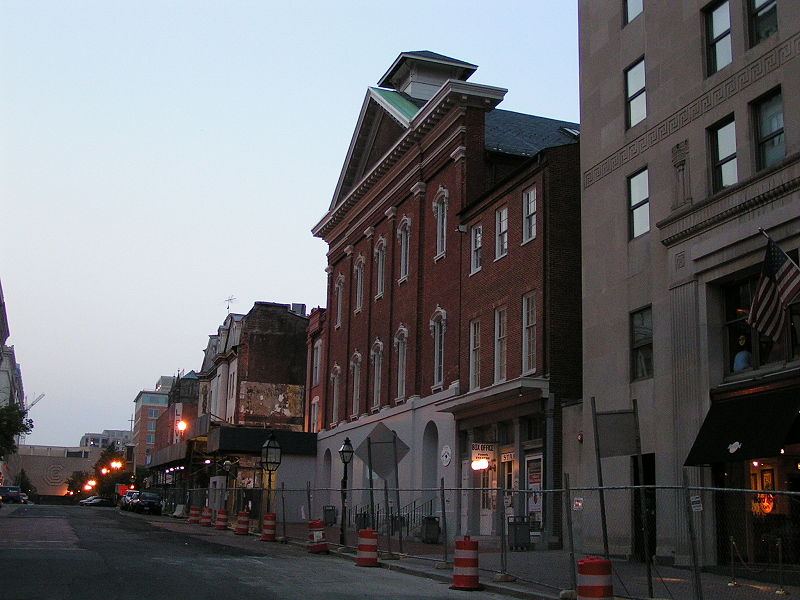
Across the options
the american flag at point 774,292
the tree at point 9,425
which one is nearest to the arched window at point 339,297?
the tree at point 9,425

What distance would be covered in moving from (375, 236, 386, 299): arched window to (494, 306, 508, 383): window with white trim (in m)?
11.8

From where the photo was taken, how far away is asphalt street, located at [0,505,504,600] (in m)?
15.0

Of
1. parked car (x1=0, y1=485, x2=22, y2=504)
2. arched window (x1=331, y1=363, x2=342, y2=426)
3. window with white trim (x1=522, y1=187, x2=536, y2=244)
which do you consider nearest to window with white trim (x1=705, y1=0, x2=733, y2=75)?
window with white trim (x1=522, y1=187, x2=536, y2=244)

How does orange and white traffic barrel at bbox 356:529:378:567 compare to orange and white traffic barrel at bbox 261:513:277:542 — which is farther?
orange and white traffic barrel at bbox 261:513:277:542

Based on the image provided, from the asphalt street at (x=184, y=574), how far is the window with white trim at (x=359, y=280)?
65.3 ft

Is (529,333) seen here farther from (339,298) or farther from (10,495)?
(10,495)

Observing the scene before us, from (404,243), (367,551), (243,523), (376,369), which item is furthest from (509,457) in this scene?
(376,369)

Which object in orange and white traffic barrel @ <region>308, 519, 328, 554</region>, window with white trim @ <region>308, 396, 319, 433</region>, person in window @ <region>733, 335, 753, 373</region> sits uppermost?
window with white trim @ <region>308, 396, 319, 433</region>

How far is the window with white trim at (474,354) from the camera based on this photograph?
108 feet

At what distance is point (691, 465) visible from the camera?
19969 millimetres

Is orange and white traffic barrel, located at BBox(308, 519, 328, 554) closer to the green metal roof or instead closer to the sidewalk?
the sidewalk

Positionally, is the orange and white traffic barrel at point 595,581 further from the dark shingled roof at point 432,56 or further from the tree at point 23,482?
the tree at point 23,482

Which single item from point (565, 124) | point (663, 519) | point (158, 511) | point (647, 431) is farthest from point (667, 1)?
point (158, 511)

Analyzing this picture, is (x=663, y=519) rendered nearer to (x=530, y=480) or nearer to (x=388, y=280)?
(x=530, y=480)
